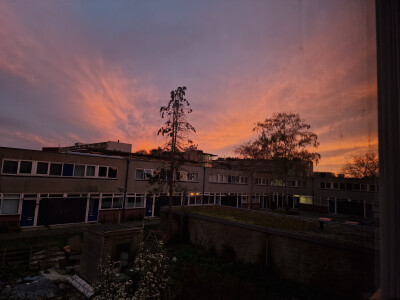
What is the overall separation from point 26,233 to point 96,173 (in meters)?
5.65

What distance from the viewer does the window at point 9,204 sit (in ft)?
44.7

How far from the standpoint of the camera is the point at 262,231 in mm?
8539

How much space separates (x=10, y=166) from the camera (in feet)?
45.3

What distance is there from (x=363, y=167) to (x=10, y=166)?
17987mm

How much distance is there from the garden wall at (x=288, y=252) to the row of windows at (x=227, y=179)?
15.5 m

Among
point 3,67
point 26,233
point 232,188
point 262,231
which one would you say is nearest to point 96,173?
point 26,233

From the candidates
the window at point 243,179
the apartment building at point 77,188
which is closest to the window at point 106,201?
the apartment building at point 77,188

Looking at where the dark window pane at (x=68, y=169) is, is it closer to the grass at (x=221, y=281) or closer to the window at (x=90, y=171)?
the window at (x=90, y=171)

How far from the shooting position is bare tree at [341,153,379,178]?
1.65 m

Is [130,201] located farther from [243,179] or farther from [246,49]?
[246,49]

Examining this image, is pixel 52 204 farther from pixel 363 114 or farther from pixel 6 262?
pixel 363 114

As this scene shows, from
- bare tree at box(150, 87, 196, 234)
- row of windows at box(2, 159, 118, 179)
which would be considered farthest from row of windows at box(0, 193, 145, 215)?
bare tree at box(150, 87, 196, 234)

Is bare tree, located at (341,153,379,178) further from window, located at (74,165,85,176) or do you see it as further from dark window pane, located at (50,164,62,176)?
window, located at (74,165,85,176)

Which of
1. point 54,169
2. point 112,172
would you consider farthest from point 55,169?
point 112,172
